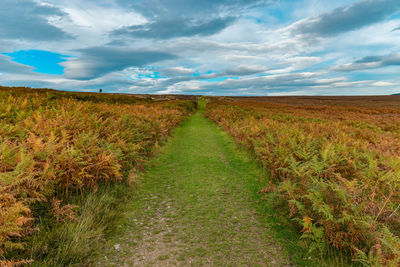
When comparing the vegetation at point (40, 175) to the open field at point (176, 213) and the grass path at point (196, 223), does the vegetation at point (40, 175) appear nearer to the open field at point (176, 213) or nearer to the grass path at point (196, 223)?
the open field at point (176, 213)

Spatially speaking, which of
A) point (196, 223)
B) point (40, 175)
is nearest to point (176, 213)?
point (196, 223)

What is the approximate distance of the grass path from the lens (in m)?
3.14

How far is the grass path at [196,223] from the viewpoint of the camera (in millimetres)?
3143

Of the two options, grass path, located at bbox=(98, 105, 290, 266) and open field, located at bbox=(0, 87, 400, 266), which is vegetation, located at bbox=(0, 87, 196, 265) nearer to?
open field, located at bbox=(0, 87, 400, 266)

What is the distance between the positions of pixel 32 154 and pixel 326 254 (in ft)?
17.0

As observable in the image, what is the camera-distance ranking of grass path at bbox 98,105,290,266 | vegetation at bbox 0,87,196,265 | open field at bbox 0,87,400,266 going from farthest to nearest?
1. grass path at bbox 98,105,290,266
2. open field at bbox 0,87,400,266
3. vegetation at bbox 0,87,196,265

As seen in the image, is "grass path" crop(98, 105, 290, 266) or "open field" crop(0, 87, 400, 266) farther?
"grass path" crop(98, 105, 290, 266)

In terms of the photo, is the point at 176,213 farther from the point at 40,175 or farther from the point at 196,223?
the point at 40,175

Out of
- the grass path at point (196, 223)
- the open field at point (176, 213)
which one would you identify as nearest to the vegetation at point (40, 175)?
the open field at point (176, 213)

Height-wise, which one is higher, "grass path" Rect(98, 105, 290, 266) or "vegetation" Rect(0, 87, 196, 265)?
"vegetation" Rect(0, 87, 196, 265)

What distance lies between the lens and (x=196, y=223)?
4.07 metres

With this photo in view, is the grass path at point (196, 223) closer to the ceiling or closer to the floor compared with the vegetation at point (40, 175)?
closer to the floor

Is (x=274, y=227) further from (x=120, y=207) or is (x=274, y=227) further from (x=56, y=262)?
(x=56, y=262)

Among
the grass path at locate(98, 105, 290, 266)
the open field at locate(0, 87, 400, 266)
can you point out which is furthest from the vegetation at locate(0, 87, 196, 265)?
the grass path at locate(98, 105, 290, 266)
